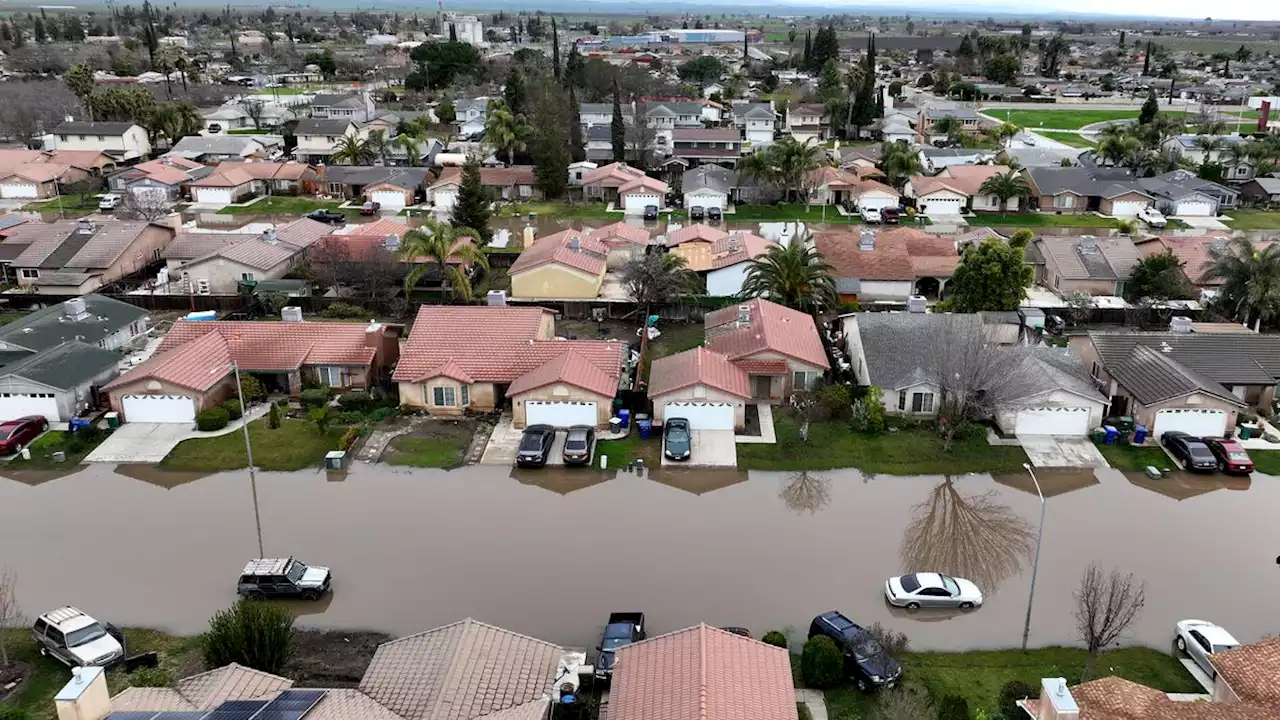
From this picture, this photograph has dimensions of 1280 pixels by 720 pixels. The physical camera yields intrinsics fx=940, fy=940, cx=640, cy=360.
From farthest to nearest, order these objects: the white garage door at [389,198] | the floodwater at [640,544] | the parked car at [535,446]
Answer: the white garage door at [389,198] → the parked car at [535,446] → the floodwater at [640,544]

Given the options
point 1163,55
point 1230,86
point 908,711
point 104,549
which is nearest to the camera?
point 908,711

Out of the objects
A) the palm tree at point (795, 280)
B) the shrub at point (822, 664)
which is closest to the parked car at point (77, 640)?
the shrub at point (822, 664)

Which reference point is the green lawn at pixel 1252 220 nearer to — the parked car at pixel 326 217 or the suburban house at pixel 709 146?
the suburban house at pixel 709 146

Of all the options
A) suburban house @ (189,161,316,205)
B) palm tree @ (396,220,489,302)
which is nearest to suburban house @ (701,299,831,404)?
palm tree @ (396,220,489,302)

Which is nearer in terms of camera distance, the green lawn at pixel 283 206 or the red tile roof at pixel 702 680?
the red tile roof at pixel 702 680

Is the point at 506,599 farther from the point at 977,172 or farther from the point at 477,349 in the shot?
the point at 977,172

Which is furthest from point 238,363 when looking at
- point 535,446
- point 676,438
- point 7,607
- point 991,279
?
point 991,279

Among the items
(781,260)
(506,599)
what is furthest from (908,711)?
(781,260)
